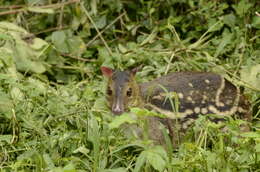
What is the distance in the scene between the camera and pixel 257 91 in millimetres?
6859

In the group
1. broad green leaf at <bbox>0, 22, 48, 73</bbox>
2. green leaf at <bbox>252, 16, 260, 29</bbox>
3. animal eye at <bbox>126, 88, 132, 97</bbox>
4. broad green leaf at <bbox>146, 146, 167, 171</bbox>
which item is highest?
green leaf at <bbox>252, 16, 260, 29</bbox>

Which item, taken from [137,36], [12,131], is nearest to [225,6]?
[137,36]

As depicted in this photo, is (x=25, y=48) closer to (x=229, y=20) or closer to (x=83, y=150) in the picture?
(x=229, y=20)

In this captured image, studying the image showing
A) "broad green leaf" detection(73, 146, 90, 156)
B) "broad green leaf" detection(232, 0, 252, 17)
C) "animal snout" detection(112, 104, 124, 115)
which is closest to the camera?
"broad green leaf" detection(73, 146, 90, 156)

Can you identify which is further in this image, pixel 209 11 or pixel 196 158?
pixel 209 11

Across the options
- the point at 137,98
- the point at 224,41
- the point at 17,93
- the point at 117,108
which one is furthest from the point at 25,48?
the point at 117,108

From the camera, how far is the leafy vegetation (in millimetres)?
5035

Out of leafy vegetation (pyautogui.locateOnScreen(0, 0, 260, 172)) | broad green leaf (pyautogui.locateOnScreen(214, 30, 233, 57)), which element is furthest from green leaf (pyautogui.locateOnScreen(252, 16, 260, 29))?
broad green leaf (pyautogui.locateOnScreen(214, 30, 233, 57))

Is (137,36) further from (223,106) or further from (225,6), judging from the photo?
(223,106)

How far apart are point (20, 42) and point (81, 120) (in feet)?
7.40

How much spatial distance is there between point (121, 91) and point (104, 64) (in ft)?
5.78

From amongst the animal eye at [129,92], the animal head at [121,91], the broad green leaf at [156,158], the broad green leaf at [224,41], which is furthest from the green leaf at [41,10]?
the broad green leaf at [156,158]

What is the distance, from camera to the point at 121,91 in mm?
6133

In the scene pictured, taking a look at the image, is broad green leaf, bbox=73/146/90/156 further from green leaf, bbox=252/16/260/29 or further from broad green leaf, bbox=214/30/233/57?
green leaf, bbox=252/16/260/29
